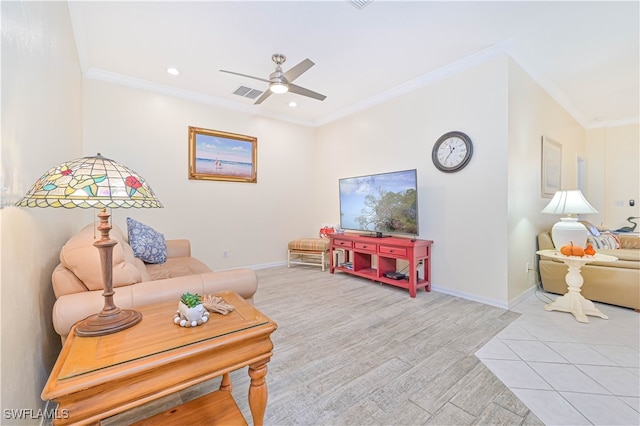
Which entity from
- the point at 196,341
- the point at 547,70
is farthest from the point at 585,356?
the point at 547,70

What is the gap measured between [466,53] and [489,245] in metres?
2.14

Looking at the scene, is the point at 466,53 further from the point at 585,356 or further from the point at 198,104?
the point at 198,104

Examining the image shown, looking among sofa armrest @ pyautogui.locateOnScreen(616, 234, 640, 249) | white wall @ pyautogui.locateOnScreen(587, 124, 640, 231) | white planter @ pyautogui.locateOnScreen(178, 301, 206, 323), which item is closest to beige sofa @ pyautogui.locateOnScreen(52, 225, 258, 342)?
white planter @ pyautogui.locateOnScreen(178, 301, 206, 323)

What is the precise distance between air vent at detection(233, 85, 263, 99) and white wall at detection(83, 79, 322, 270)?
47 centimetres

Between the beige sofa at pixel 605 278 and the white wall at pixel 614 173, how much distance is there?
2.67 meters

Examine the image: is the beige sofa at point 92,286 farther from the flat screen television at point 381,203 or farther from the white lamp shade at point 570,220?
the white lamp shade at point 570,220

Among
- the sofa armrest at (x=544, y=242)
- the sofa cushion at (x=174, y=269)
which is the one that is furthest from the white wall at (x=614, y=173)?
the sofa cushion at (x=174, y=269)

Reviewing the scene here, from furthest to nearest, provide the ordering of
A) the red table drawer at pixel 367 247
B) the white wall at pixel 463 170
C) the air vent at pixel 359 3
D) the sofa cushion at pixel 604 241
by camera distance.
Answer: the red table drawer at pixel 367 247, the sofa cushion at pixel 604 241, the white wall at pixel 463 170, the air vent at pixel 359 3

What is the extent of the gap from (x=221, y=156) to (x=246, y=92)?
41.5 inches

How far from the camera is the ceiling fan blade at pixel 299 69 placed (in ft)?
8.05

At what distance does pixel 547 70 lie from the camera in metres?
3.24

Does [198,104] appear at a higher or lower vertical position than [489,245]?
higher

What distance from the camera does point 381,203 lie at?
12.0 ft

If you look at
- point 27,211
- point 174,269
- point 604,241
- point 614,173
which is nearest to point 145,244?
point 174,269
